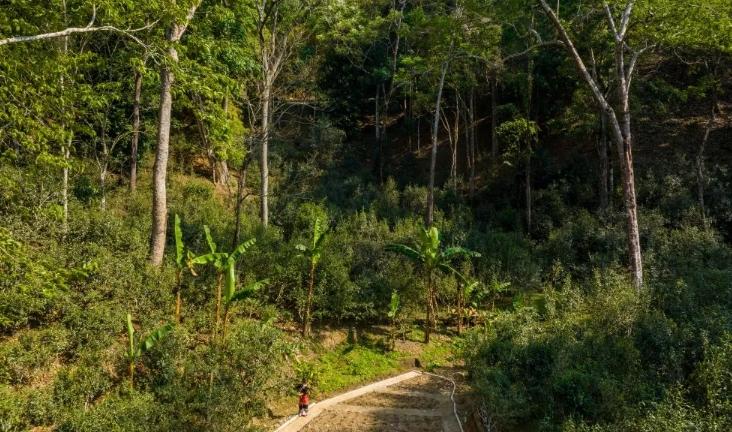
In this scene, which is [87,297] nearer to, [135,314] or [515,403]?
[135,314]

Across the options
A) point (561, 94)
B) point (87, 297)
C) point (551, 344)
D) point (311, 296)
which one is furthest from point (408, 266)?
point (561, 94)

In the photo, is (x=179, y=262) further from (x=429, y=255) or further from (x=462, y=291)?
(x=462, y=291)

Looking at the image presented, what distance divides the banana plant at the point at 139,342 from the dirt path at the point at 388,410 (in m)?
3.56

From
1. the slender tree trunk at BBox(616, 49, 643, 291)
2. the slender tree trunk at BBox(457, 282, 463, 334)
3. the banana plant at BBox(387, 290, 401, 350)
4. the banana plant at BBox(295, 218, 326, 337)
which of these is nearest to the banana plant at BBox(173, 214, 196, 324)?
the banana plant at BBox(295, 218, 326, 337)

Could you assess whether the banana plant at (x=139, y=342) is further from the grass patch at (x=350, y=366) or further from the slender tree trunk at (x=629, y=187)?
the slender tree trunk at (x=629, y=187)

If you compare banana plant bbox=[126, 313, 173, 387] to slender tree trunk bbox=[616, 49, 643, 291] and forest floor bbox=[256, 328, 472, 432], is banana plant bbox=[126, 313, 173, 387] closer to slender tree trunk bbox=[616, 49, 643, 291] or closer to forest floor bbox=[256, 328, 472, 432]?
forest floor bbox=[256, 328, 472, 432]

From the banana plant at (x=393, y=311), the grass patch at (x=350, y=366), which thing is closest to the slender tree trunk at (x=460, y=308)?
the banana plant at (x=393, y=311)

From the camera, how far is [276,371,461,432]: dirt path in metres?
11.3

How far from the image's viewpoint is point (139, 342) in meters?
11.0

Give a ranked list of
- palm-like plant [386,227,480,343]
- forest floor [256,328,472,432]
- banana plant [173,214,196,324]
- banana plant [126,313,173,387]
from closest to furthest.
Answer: banana plant [126,313,173,387] < forest floor [256,328,472,432] < banana plant [173,214,196,324] < palm-like plant [386,227,480,343]

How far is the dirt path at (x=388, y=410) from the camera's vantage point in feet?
37.2

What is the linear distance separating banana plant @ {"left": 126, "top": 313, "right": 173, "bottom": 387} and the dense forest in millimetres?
67

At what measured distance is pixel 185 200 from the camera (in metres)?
21.5

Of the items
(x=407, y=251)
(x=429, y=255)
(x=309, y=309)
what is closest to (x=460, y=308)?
(x=429, y=255)
